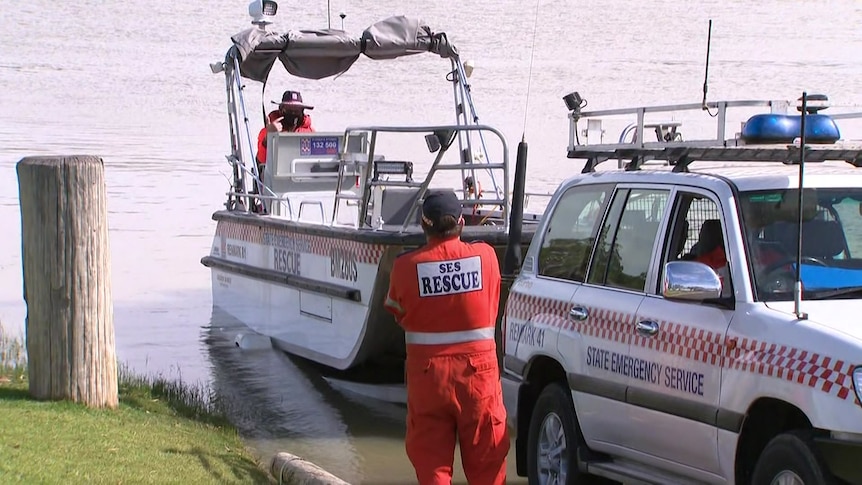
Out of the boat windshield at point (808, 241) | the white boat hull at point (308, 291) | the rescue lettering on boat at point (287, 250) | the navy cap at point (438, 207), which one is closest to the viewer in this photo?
the boat windshield at point (808, 241)

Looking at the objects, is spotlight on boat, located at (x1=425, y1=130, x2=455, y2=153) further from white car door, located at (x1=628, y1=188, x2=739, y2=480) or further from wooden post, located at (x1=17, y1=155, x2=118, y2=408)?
white car door, located at (x1=628, y1=188, x2=739, y2=480)

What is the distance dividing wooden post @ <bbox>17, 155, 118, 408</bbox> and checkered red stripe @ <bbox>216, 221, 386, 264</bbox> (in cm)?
300

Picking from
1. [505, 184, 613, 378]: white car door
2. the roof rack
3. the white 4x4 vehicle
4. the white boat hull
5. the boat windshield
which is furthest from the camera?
the white boat hull

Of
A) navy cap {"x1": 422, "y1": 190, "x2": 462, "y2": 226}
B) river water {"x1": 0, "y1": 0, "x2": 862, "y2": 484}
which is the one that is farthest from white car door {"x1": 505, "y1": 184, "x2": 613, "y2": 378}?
river water {"x1": 0, "y1": 0, "x2": 862, "y2": 484}

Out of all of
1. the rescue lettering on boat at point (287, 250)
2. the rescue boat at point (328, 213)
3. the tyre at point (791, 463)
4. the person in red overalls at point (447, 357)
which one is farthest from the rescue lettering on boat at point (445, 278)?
the rescue lettering on boat at point (287, 250)

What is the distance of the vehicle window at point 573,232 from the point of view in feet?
24.2

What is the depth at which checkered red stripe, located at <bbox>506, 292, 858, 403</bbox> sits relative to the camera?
207 inches

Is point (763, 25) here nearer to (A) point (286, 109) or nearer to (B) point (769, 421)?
(A) point (286, 109)

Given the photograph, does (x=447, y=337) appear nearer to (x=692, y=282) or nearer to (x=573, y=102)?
(x=692, y=282)

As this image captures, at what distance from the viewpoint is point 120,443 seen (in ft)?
25.7

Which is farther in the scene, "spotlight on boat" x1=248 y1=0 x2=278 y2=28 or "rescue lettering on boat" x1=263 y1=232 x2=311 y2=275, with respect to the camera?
"spotlight on boat" x1=248 y1=0 x2=278 y2=28

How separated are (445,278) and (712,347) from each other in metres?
1.27

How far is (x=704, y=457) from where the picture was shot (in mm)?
6066

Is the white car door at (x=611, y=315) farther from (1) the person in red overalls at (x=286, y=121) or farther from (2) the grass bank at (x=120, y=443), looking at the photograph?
(1) the person in red overalls at (x=286, y=121)
